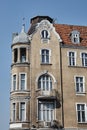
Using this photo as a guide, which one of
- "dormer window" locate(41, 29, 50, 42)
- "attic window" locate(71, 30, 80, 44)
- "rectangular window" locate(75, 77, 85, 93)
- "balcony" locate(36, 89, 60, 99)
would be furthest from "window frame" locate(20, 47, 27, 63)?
"rectangular window" locate(75, 77, 85, 93)

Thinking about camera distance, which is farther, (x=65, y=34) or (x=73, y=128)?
(x=65, y=34)

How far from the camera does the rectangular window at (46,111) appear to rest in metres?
40.3

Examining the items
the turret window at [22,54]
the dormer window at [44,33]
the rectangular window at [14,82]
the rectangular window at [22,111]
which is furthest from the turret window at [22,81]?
the dormer window at [44,33]

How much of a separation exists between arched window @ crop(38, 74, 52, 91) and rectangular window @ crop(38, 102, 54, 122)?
190cm

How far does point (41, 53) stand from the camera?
42562mm

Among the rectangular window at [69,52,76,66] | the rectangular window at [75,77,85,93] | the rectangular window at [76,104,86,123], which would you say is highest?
the rectangular window at [69,52,76,66]

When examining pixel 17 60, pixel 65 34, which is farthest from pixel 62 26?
pixel 17 60

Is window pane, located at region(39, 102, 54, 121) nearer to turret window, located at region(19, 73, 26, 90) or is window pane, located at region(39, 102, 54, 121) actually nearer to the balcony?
the balcony

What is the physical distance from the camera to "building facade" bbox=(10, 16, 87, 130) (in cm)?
4012

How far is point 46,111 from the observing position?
133 feet

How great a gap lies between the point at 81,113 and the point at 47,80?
5.91m

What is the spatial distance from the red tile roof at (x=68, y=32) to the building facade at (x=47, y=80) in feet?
0.50

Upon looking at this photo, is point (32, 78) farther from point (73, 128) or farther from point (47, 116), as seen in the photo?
point (73, 128)

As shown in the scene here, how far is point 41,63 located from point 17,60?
3075 mm
